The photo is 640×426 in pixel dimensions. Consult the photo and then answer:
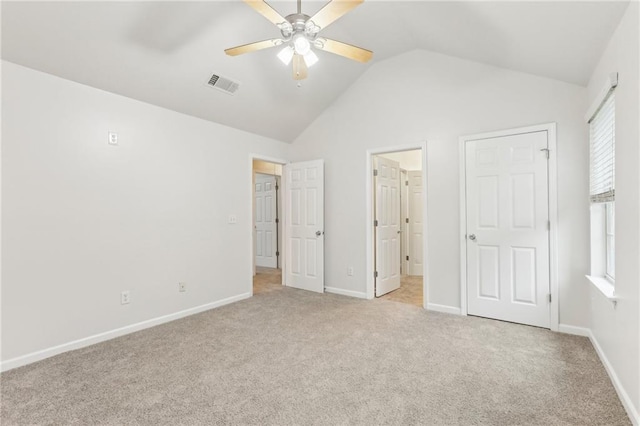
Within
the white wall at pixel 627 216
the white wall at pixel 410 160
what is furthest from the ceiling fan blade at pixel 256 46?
the white wall at pixel 410 160

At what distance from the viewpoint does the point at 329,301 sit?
4.25 metres

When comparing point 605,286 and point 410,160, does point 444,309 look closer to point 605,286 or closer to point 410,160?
point 605,286

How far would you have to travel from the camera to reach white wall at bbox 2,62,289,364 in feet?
8.24

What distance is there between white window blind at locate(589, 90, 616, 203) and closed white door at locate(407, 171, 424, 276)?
3170mm

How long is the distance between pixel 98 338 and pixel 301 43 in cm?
316

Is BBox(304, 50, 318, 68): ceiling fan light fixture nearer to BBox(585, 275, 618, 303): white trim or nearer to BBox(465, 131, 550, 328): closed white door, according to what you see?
BBox(465, 131, 550, 328): closed white door

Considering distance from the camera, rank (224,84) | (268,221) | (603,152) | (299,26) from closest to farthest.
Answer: (299,26) → (603,152) → (224,84) → (268,221)

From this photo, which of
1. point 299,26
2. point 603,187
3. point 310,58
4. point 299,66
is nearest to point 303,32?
point 299,26

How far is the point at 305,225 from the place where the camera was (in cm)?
491

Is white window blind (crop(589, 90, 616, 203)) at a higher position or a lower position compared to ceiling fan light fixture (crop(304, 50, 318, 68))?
lower

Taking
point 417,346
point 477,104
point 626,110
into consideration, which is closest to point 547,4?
point 626,110

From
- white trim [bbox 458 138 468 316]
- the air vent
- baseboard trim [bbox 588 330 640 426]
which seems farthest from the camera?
white trim [bbox 458 138 468 316]

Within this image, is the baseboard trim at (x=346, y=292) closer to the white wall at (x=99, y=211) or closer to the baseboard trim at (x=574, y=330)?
the white wall at (x=99, y=211)

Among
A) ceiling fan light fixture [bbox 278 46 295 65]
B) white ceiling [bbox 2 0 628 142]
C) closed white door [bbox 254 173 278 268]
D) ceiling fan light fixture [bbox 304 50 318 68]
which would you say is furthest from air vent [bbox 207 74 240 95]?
closed white door [bbox 254 173 278 268]
